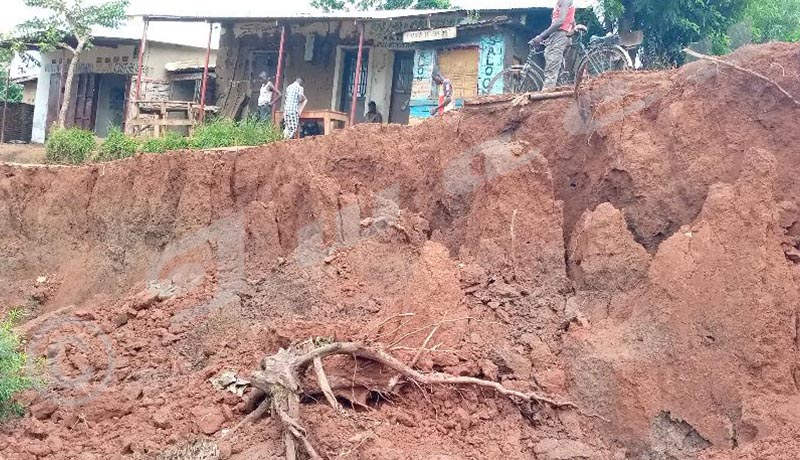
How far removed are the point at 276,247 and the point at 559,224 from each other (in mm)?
2828

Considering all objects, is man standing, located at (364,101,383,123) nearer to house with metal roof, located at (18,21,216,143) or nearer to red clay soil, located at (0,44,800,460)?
house with metal roof, located at (18,21,216,143)

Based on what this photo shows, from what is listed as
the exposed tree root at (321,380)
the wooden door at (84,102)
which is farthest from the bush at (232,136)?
the wooden door at (84,102)

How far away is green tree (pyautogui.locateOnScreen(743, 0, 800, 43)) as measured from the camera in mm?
15586

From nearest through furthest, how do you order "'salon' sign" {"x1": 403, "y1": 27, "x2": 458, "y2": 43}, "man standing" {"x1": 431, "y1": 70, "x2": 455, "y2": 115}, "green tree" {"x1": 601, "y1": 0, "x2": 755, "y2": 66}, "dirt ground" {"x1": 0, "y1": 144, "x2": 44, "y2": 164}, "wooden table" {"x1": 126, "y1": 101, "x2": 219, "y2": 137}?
"green tree" {"x1": 601, "y1": 0, "x2": 755, "y2": 66} < "man standing" {"x1": 431, "y1": 70, "x2": 455, "y2": 115} < "'salon' sign" {"x1": 403, "y1": 27, "x2": 458, "y2": 43} < "wooden table" {"x1": 126, "y1": 101, "x2": 219, "y2": 137} < "dirt ground" {"x1": 0, "y1": 144, "x2": 44, "y2": 164}

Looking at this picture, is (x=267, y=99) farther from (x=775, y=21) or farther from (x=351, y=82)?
(x=775, y=21)

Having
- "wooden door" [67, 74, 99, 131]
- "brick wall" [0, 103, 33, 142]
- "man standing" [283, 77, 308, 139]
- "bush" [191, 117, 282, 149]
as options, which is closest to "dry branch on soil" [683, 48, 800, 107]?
"bush" [191, 117, 282, 149]

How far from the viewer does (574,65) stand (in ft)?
37.9

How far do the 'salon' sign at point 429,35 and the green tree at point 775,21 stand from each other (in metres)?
5.57

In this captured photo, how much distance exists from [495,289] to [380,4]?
15.2 m

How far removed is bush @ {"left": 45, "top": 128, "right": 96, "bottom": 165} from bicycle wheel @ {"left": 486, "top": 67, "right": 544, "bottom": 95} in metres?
7.43

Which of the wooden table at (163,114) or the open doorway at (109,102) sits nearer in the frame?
the wooden table at (163,114)

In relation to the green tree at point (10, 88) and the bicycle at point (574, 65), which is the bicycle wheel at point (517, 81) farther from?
the green tree at point (10, 88)

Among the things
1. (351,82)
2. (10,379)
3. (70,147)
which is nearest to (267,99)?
(351,82)

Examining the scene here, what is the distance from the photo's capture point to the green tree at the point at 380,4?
752 inches
